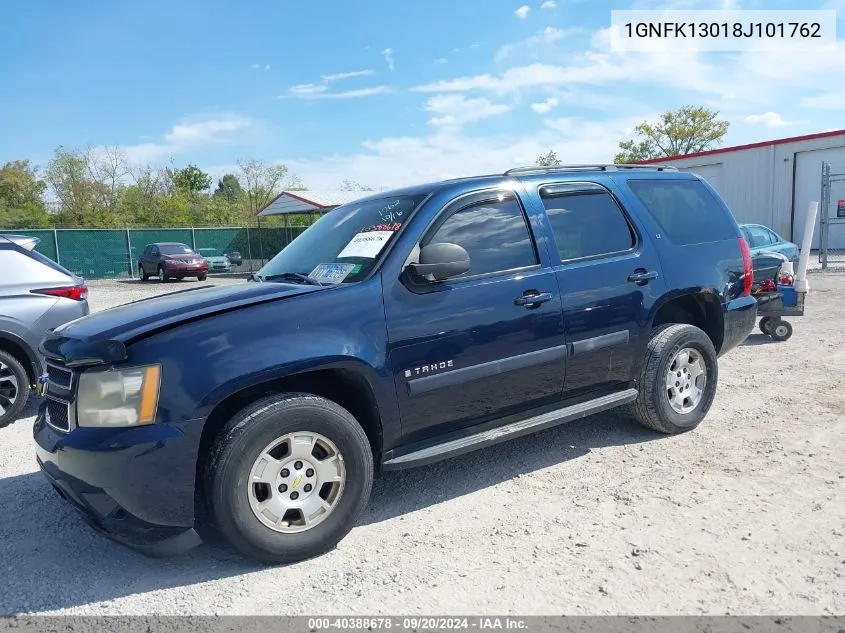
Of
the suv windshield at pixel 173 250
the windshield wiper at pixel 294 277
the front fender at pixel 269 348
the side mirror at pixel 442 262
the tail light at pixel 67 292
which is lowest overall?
the front fender at pixel 269 348

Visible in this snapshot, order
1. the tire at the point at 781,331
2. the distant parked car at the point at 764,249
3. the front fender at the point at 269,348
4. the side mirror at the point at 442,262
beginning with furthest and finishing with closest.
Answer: the distant parked car at the point at 764,249 < the tire at the point at 781,331 < the side mirror at the point at 442,262 < the front fender at the point at 269,348

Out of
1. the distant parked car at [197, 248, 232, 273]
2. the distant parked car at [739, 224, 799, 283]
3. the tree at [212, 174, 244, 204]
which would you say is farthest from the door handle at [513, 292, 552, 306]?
the tree at [212, 174, 244, 204]

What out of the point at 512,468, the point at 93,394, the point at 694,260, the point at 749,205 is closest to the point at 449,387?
the point at 512,468

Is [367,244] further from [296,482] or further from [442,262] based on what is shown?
[296,482]

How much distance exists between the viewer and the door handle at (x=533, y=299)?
3764mm

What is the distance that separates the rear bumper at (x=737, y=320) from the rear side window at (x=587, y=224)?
1.18 m

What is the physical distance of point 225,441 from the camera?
2.89 m

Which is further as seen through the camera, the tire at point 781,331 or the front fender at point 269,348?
the tire at point 781,331

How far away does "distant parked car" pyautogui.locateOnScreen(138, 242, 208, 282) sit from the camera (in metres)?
24.2

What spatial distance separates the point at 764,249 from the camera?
1295 centimetres

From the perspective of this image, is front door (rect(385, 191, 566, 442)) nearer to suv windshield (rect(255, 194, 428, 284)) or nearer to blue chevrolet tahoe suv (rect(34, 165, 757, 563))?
blue chevrolet tahoe suv (rect(34, 165, 757, 563))

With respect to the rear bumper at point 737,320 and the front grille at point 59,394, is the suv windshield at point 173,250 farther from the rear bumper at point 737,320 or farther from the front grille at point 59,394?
the rear bumper at point 737,320

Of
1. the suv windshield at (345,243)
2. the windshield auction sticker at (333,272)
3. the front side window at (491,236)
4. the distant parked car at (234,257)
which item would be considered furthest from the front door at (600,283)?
the distant parked car at (234,257)

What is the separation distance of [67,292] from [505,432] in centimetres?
441
